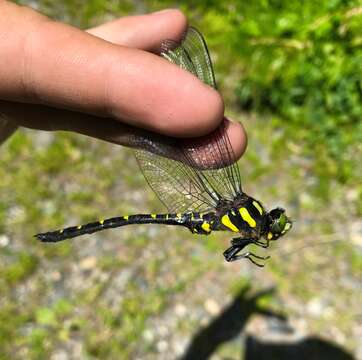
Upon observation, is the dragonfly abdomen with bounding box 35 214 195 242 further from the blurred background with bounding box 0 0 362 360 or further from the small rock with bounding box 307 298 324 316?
the small rock with bounding box 307 298 324 316

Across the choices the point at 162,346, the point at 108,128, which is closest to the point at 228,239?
the point at 162,346

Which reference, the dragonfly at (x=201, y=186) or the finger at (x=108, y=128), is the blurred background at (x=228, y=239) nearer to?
the dragonfly at (x=201, y=186)

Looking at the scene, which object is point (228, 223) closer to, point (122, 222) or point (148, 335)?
point (122, 222)

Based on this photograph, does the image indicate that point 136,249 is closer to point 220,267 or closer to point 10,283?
point 220,267

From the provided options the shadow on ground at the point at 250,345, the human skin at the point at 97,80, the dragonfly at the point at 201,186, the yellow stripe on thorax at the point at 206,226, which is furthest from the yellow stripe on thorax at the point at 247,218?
the shadow on ground at the point at 250,345

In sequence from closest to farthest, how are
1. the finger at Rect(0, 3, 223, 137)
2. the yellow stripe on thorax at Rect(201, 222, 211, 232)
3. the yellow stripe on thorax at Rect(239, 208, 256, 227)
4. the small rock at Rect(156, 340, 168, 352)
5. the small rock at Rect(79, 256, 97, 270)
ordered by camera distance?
1. the finger at Rect(0, 3, 223, 137)
2. the yellow stripe on thorax at Rect(239, 208, 256, 227)
3. the yellow stripe on thorax at Rect(201, 222, 211, 232)
4. the small rock at Rect(156, 340, 168, 352)
5. the small rock at Rect(79, 256, 97, 270)

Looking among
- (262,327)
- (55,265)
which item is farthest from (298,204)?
(55,265)

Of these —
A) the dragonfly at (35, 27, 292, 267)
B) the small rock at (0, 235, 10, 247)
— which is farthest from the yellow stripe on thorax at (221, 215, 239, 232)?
the small rock at (0, 235, 10, 247)

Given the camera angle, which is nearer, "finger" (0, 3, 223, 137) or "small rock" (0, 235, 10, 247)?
"finger" (0, 3, 223, 137)
